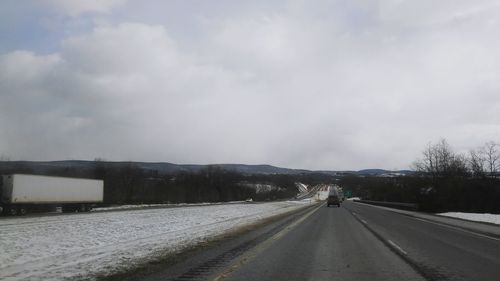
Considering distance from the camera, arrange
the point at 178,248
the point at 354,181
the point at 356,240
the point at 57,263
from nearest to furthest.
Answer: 1. the point at 57,263
2. the point at 178,248
3. the point at 356,240
4. the point at 354,181

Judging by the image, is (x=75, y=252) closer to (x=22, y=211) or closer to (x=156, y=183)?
(x=22, y=211)

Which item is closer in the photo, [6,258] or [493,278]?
[493,278]

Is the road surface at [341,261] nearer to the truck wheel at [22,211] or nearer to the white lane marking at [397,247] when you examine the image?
the white lane marking at [397,247]

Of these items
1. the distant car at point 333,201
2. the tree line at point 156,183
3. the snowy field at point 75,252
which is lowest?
the snowy field at point 75,252

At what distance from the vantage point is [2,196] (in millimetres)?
44594

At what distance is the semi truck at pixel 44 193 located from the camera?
44688 millimetres

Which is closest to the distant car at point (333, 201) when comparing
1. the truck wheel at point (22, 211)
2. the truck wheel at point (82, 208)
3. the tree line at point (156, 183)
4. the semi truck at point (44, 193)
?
the tree line at point (156, 183)

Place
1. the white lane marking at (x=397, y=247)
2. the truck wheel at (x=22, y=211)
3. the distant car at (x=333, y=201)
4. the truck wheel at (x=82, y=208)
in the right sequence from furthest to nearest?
1. the distant car at (x=333, y=201)
2. the truck wheel at (x=82, y=208)
3. the truck wheel at (x=22, y=211)
4. the white lane marking at (x=397, y=247)

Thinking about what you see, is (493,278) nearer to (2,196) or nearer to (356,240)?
(356,240)

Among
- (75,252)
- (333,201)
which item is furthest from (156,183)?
(75,252)

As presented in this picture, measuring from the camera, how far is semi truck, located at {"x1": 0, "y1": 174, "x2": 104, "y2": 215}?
147 ft

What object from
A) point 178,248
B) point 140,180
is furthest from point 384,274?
point 140,180

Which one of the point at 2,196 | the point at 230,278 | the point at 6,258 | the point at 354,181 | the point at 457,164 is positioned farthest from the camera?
the point at 354,181

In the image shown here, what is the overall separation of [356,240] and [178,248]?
6896 mm
